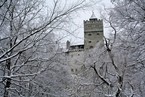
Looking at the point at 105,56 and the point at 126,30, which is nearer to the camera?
the point at 126,30

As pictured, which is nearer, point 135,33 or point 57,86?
point 135,33

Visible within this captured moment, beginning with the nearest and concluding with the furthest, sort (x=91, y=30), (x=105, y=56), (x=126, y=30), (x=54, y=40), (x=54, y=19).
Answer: (x=54, y=19)
(x=54, y=40)
(x=126, y=30)
(x=105, y=56)
(x=91, y=30)

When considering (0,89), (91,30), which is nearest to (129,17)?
(0,89)

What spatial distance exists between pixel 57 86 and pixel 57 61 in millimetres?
1411

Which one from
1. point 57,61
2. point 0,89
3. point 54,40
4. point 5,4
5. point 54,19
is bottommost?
point 0,89

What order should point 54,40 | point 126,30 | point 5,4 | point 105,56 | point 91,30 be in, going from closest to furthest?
1. point 5,4
2. point 54,40
3. point 126,30
4. point 105,56
5. point 91,30

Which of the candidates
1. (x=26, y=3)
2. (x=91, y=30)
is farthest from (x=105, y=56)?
(x=91, y=30)

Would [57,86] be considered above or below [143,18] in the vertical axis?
below

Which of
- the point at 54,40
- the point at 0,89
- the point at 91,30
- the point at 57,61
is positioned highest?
the point at 91,30

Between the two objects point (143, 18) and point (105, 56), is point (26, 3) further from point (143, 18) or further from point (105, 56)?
point (105, 56)

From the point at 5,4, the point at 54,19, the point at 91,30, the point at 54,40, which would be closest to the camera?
the point at 54,19

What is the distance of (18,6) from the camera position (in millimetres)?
5910

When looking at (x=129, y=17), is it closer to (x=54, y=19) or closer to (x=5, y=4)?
(x=54, y=19)

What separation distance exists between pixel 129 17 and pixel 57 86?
3.58 metres
